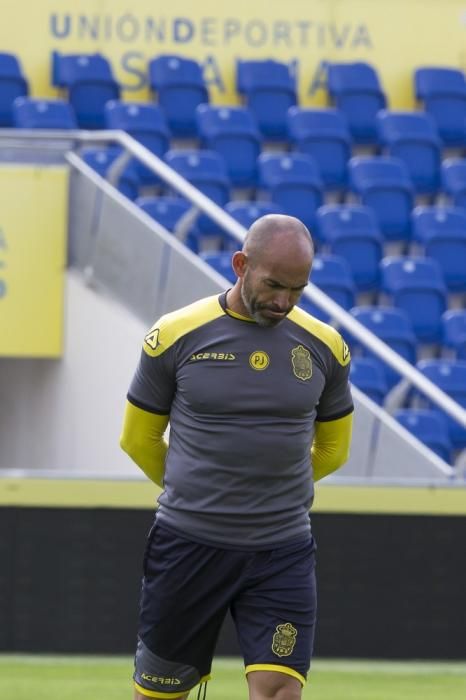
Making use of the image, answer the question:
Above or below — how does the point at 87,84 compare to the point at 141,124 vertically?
above

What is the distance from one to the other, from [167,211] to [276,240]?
732 centimetres

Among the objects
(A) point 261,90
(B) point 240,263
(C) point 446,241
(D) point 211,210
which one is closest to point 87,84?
(A) point 261,90

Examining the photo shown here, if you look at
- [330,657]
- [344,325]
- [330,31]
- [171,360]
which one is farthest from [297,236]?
[330,31]

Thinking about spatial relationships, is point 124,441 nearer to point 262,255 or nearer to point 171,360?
point 171,360

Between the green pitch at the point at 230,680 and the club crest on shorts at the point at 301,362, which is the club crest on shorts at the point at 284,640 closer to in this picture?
the club crest on shorts at the point at 301,362

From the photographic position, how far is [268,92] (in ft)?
48.4

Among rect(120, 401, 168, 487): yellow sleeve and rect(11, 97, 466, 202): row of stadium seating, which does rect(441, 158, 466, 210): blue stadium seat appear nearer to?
rect(11, 97, 466, 202): row of stadium seating

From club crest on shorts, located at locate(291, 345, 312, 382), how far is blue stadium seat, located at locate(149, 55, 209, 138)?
9.91 metres

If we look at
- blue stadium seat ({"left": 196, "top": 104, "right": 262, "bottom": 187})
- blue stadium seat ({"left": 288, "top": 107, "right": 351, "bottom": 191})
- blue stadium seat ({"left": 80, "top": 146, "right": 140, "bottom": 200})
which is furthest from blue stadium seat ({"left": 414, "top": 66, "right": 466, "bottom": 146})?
blue stadium seat ({"left": 80, "top": 146, "right": 140, "bottom": 200})

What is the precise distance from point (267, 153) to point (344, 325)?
14.3 feet

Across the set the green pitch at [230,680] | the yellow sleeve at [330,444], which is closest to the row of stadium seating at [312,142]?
the green pitch at [230,680]

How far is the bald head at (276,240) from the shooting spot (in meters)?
4.35

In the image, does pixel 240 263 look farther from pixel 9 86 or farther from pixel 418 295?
pixel 9 86

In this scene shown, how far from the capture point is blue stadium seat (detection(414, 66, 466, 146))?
1512cm
